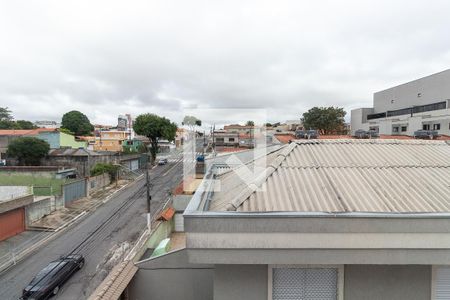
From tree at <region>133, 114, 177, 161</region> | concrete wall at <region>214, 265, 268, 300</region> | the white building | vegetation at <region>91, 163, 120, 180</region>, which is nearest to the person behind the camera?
concrete wall at <region>214, 265, 268, 300</region>

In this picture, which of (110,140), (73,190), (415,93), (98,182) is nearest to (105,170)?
(98,182)

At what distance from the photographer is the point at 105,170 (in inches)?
1125

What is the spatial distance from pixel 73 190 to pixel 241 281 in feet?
74.8

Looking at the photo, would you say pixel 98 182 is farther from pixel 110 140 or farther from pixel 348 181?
pixel 110 140

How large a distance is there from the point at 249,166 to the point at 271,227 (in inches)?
90.5

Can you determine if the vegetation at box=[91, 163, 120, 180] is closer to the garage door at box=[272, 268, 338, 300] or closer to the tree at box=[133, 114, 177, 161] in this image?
the tree at box=[133, 114, 177, 161]

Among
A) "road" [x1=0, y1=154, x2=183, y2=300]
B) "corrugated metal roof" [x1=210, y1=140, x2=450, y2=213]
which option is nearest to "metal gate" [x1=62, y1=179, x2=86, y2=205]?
"road" [x1=0, y1=154, x2=183, y2=300]

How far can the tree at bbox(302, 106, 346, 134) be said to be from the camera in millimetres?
35250

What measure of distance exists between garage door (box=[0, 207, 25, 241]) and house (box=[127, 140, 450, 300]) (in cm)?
1702

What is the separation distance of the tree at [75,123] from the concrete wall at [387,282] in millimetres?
70242

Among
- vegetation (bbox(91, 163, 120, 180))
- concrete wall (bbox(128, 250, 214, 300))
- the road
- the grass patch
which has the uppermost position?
concrete wall (bbox(128, 250, 214, 300))

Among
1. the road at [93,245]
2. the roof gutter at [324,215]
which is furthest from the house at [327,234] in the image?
the road at [93,245]

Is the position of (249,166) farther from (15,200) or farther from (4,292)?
(15,200)

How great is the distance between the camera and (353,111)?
5453 centimetres
